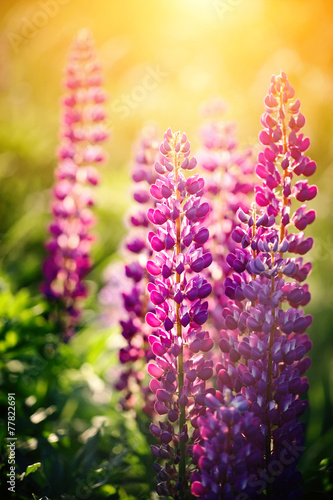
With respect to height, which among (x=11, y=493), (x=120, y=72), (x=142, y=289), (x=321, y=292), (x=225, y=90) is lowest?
(x=321, y=292)

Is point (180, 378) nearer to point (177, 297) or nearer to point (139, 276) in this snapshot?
point (177, 297)

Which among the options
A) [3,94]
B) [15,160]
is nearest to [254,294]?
[15,160]

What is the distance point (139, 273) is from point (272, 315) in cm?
61

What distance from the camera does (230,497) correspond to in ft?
2.95

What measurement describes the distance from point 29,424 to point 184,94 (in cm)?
480

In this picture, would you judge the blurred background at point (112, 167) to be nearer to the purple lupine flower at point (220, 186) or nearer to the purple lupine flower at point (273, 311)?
the purple lupine flower at point (220, 186)

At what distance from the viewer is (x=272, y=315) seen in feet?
3.27

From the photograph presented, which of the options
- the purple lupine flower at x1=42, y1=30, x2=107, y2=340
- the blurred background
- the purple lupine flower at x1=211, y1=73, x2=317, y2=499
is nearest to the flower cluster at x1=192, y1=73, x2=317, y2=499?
the purple lupine flower at x1=211, y1=73, x2=317, y2=499

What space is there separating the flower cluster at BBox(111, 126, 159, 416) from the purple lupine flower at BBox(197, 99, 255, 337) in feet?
0.75

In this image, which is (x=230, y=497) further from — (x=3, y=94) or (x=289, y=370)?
(x=3, y=94)

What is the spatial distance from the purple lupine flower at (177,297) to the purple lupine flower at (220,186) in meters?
0.45

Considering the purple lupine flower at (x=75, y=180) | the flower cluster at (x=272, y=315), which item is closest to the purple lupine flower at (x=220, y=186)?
the flower cluster at (x=272, y=315)

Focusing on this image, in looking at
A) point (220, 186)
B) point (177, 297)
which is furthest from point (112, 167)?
point (177, 297)

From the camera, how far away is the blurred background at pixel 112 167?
5.53 feet
